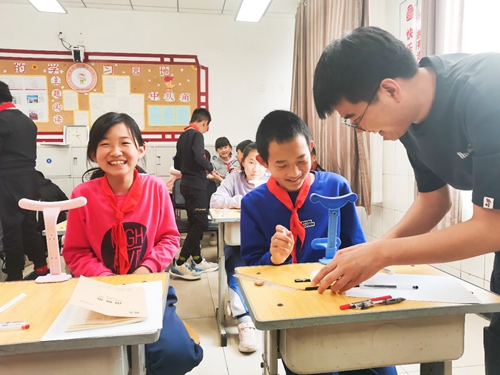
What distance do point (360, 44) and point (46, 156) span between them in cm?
450

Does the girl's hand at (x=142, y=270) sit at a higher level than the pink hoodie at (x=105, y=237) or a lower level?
lower

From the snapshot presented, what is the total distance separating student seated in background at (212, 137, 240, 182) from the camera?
4555 mm

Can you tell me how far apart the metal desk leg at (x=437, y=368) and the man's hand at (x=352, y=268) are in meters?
0.33

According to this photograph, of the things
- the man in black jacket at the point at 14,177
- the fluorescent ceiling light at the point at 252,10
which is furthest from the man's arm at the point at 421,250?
the fluorescent ceiling light at the point at 252,10

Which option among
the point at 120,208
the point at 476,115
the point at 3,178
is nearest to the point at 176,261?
the point at 3,178

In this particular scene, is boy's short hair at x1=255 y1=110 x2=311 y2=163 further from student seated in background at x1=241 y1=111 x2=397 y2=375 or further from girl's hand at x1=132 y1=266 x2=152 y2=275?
girl's hand at x1=132 y1=266 x2=152 y2=275

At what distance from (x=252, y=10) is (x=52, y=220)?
420 centimetres

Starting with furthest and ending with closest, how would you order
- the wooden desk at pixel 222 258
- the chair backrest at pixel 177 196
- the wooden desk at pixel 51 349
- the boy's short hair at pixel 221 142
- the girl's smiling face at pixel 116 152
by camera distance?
the boy's short hair at pixel 221 142 → the chair backrest at pixel 177 196 → the wooden desk at pixel 222 258 → the girl's smiling face at pixel 116 152 → the wooden desk at pixel 51 349

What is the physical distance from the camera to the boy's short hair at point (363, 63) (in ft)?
2.70

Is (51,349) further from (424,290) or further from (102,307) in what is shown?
(424,290)

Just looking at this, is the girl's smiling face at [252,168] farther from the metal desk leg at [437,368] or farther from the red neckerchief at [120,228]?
the metal desk leg at [437,368]

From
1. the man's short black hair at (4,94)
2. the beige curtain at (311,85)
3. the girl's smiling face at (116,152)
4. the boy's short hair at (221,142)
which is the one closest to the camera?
the girl's smiling face at (116,152)

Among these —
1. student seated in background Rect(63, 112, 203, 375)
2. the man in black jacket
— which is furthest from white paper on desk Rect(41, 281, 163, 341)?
the man in black jacket

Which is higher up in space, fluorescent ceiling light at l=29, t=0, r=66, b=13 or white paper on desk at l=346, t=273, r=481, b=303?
fluorescent ceiling light at l=29, t=0, r=66, b=13
